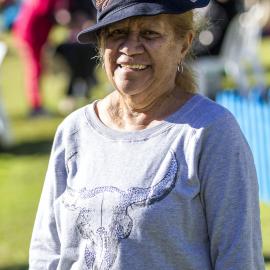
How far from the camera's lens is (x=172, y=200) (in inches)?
114

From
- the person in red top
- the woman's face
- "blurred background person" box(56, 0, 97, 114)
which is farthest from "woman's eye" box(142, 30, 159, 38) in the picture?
the person in red top

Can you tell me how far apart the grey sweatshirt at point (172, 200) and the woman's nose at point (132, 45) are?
22 centimetres

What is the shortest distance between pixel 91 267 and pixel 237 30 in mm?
10583

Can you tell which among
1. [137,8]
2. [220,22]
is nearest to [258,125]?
[220,22]

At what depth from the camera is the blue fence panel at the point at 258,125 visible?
7996 mm

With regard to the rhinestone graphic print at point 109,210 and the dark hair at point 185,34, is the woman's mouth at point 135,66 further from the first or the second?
the rhinestone graphic print at point 109,210

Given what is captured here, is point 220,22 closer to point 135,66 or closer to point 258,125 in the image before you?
point 258,125

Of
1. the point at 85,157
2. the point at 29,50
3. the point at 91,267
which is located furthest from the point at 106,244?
the point at 29,50

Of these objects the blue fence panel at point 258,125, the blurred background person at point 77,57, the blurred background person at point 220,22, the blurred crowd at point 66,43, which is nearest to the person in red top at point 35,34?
the blurred crowd at point 66,43

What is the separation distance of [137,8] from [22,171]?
6982 millimetres

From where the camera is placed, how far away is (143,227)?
9.59 ft

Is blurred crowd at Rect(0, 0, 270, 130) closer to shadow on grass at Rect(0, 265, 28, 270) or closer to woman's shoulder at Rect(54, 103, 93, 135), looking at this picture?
shadow on grass at Rect(0, 265, 28, 270)

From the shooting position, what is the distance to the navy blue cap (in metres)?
2.94

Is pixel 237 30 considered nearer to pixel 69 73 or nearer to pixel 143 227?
pixel 69 73
